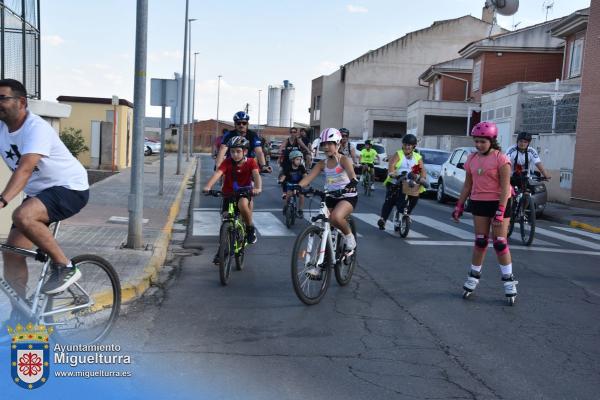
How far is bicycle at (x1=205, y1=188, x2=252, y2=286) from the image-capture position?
7230 millimetres

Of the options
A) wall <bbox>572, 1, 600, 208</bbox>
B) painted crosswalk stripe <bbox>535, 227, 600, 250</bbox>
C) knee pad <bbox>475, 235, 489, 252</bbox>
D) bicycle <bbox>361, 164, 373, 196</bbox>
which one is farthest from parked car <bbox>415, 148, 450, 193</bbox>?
knee pad <bbox>475, 235, 489, 252</bbox>

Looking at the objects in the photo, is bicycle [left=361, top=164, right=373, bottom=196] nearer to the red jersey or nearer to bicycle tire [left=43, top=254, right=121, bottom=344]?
the red jersey

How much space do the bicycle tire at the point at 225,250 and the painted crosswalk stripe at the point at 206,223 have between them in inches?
151

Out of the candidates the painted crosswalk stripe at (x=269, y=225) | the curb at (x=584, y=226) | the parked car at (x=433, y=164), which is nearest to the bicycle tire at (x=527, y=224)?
the painted crosswalk stripe at (x=269, y=225)

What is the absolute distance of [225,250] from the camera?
7.28 metres

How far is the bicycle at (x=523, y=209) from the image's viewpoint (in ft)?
36.2

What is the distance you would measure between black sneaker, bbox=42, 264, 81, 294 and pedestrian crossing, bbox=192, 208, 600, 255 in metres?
6.16

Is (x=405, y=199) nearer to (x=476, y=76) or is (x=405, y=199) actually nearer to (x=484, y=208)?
(x=484, y=208)

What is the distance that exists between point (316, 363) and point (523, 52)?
33.6m

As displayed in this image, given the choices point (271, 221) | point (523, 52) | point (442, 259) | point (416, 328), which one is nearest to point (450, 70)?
point (523, 52)

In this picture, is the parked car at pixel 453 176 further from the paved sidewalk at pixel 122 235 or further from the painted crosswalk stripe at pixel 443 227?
the paved sidewalk at pixel 122 235

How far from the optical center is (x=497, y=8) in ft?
109

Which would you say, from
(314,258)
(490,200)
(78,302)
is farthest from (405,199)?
(78,302)

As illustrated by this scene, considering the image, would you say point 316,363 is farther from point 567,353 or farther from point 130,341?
point 567,353
